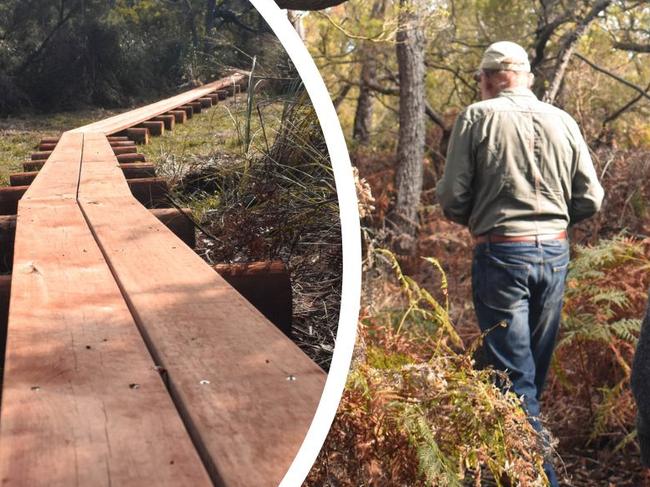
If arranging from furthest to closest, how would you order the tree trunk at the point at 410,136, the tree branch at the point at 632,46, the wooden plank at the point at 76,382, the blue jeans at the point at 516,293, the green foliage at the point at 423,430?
1. the tree branch at the point at 632,46
2. the tree trunk at the point at 410,136
3. the blue jeans at the point at 516,293
4. the green foliage at the point at 423,430
5. the wooden plank at the point at 76,382

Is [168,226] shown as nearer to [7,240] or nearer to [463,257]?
[7,240]

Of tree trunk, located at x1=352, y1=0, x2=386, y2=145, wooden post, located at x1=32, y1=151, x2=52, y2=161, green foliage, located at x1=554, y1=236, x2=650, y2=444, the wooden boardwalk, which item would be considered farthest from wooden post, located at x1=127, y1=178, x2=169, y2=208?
tree trunk, located at x1=352, y1=0, x2=386, y2=145

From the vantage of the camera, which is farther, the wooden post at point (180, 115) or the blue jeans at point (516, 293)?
the blue jeans at point (516, 293)

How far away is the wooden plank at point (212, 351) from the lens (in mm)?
918

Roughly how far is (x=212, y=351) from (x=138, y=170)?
0.85 ft

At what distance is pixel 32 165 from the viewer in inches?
38.0

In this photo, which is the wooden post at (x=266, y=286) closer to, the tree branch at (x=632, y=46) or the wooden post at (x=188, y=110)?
the wooden post at (x=188, y=110)

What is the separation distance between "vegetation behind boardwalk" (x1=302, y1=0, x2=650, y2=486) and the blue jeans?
327 millimetres

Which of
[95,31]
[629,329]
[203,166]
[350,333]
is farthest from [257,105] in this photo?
[629,329]

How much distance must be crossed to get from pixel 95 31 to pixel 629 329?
4492mm

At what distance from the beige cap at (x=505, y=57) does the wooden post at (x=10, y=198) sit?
3372 mm

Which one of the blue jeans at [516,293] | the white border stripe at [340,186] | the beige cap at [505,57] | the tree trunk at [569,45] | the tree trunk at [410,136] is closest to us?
the white border stripe at [340,186]

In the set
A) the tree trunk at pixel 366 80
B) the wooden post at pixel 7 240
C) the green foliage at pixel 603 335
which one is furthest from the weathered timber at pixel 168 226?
the tree trunk at pixel 366 80

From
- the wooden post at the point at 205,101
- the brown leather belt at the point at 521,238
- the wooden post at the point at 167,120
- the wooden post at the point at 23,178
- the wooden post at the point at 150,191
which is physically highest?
the wooden post at the point at 205,101
